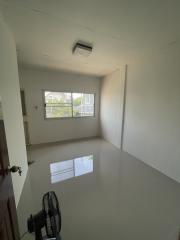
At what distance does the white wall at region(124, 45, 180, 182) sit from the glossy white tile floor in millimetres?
349

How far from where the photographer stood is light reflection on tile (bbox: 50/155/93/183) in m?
2.31

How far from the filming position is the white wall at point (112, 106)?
362 cm

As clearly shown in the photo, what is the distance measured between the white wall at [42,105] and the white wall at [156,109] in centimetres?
179

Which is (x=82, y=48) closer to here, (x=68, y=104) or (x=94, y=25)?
(x=94, y=25)

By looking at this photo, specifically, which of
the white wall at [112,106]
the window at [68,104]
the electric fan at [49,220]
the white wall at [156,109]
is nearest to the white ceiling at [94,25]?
the white wall at [156,109]

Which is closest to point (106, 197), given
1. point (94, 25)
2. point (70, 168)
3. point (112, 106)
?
point (70, 168)

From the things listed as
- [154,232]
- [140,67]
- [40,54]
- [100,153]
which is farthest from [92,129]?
[154,232]

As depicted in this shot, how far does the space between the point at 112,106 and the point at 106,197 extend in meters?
2.82

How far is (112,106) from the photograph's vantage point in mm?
3992

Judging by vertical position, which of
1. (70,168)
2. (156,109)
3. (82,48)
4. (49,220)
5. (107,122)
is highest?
(82,48)

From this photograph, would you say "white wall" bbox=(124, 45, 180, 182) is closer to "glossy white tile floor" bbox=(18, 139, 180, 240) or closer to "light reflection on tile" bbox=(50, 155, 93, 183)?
Result: "glossy white tile floor" bbox=(18, 139, 180, 240)

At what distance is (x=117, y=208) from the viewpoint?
1618 mm

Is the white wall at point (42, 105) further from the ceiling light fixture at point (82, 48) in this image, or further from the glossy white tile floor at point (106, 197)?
the ceiling light fixture at point (82, 48)

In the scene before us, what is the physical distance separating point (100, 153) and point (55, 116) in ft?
6.89
